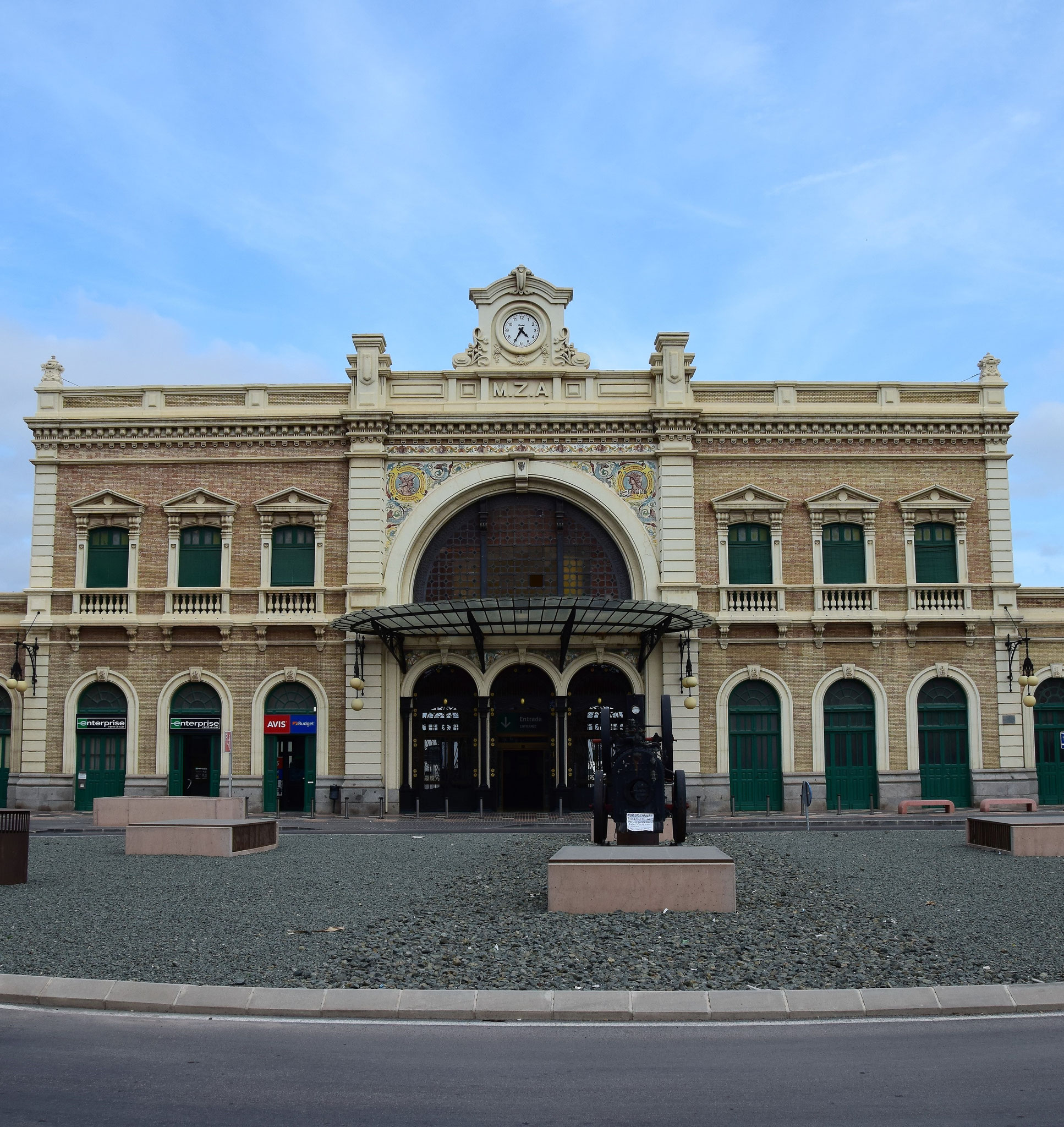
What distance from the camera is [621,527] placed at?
3400 centimetres

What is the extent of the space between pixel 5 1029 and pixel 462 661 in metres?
24.2

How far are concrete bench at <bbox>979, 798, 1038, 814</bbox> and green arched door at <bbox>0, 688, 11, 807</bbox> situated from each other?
2813 centimetres

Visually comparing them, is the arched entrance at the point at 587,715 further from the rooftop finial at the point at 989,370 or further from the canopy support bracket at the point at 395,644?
the rooftop finial at the point at 989,370

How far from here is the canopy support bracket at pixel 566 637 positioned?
30.9 metres

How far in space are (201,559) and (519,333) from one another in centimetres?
1192

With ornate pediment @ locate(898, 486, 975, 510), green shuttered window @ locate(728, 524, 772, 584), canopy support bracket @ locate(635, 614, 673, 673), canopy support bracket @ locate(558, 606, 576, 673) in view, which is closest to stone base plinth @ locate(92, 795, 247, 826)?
canopy support bracket @ locate(558, 606, 576, 673)

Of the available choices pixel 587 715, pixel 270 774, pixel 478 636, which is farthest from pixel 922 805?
pixel 270 774

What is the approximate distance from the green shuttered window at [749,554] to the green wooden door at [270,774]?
47.3 ft

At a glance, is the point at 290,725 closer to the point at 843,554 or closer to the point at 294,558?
the point at 294,558

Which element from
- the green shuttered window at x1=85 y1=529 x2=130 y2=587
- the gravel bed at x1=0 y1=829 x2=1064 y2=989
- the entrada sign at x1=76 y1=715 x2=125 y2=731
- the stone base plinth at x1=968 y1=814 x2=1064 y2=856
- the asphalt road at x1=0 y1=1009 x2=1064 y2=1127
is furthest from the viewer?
the green shuttered window at x1=85 y1=529 x2=130 y2=587

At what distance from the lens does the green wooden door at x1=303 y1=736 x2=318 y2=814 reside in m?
33.4

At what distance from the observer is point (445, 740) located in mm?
33906

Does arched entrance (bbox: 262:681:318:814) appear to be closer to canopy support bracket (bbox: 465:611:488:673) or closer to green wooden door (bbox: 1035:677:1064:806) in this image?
canopy support bracket (bbox: 465:611:488:673)

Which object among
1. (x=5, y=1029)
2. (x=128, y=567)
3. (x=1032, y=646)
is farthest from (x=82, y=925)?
(x=1032, y=646)
